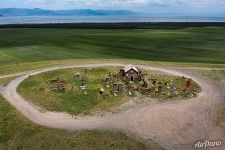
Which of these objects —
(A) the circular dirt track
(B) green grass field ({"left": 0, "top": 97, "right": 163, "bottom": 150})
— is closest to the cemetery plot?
(A) the circular dirt track

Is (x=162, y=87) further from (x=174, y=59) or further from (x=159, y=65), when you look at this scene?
(x=174, y=59)

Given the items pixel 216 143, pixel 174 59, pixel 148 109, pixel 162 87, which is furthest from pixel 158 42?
pixel 216 143

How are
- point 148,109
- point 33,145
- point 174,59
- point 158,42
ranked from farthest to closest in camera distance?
point 158,42
point 174,59
point 148,109
point 33,145

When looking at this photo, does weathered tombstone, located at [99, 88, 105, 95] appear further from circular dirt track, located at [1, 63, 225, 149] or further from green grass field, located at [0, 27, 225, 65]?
green grass field, located at [0, 27, 225, 65]

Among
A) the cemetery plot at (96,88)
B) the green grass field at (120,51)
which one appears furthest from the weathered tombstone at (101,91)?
the green grass field at (120,51)

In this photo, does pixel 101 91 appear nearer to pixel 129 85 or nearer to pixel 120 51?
pixel 129 85
